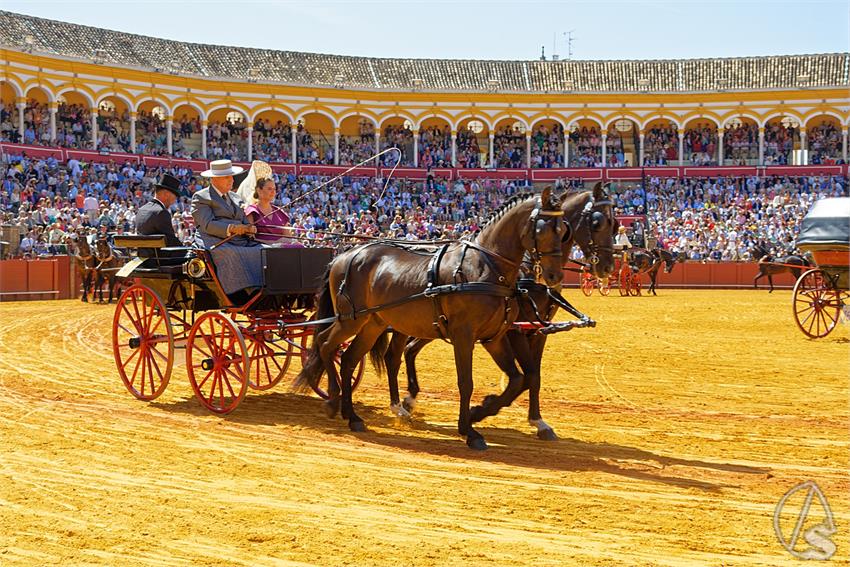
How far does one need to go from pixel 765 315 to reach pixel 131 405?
14.9 m

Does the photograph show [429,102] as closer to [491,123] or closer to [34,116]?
[491,123]

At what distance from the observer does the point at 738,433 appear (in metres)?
7.50

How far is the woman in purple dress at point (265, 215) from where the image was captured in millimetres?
9261

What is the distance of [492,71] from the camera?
48.0m

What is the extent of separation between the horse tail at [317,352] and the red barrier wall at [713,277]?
26.7 m

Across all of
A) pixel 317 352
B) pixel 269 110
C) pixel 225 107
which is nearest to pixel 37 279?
pixel 317 352

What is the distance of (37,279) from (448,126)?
2693 centimetres

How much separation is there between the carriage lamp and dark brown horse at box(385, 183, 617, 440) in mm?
1789

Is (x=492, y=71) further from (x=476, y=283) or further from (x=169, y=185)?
(x=476, y=283)

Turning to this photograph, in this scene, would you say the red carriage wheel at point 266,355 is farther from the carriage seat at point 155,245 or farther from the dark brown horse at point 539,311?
the dark brown horse at point 539,311

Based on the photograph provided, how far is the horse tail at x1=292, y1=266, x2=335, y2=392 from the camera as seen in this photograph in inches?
327

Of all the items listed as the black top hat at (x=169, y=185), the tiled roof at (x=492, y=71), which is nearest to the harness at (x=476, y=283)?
the black top hat at (x=169, y=185)

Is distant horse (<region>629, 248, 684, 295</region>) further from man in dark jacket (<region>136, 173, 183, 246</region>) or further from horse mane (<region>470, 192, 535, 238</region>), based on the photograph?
horse mane (<region>470, 192, 535, 238</region>)

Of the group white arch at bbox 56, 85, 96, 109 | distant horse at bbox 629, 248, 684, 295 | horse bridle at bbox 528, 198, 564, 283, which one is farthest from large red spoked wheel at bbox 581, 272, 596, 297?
white arch at bbox 56, 85, 96, 109
